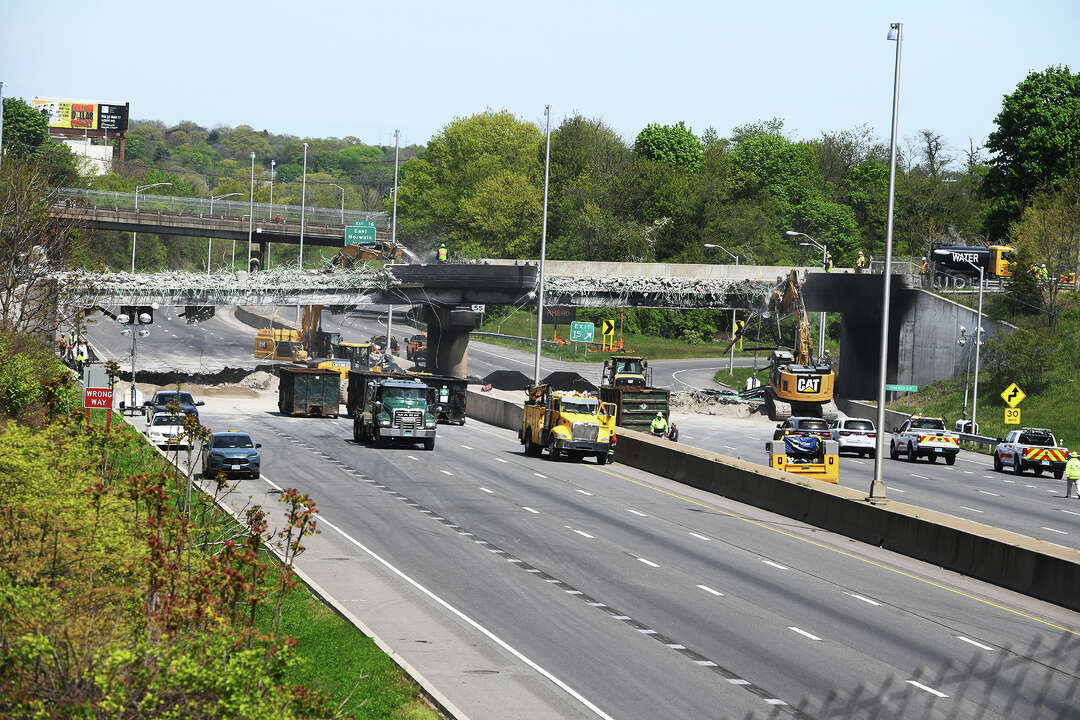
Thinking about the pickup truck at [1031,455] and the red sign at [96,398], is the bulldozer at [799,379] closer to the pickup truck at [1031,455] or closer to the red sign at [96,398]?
the pickup truck at [1031,455]

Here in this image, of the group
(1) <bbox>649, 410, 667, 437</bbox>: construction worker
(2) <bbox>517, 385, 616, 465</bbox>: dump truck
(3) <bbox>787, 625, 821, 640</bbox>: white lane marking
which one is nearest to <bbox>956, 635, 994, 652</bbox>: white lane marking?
(3) <bbox>787, 625, 821, 640</bbox>: white lane marking

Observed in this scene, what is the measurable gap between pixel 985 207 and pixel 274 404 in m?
96.7

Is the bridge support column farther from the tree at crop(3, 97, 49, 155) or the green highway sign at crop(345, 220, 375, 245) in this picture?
the tree at crop(3, 97, 49, 155)

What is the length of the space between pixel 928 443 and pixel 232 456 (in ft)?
107

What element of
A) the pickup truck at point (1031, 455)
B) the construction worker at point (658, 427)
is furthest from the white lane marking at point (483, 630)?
the pickup truck at point (1031, 455)

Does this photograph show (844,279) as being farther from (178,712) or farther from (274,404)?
(178,712)

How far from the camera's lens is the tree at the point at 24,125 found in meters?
171

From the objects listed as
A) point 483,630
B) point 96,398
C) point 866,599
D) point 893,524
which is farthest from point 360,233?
point 483,630

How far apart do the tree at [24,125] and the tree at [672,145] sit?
77804 mm

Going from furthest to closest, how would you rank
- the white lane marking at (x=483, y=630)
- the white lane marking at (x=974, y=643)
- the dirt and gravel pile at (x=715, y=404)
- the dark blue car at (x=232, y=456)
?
the dirt and gravel pile at (x=715, y=404) → the dark blue car at (x=232, y=456) → the white lane marking at (x=974, y=643) → the white lane marking at (x=483, y=630)

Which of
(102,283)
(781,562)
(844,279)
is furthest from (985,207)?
(781,562)

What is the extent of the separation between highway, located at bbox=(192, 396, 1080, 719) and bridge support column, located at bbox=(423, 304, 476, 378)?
46.3 metres

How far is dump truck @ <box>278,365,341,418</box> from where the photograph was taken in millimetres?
Result: 64938

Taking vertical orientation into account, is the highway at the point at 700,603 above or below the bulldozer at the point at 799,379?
below
